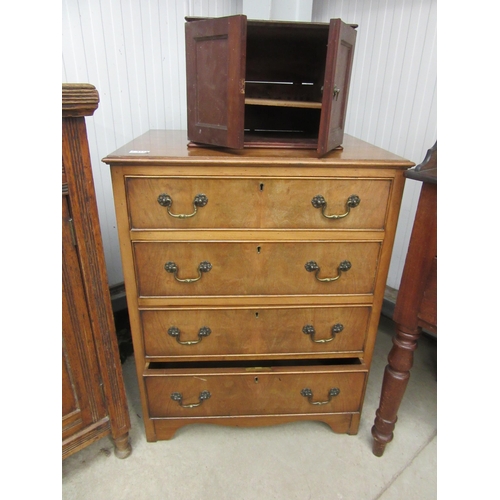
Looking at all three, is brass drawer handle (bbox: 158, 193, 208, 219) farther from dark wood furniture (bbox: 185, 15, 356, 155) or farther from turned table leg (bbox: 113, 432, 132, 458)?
turned table leg (bbox: 113, 432, 132, 458)

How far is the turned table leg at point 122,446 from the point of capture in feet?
4.01

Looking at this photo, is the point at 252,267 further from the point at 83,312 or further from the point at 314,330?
the point at 83,312

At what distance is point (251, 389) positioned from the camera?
124cm

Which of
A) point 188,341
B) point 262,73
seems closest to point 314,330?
point 188,341

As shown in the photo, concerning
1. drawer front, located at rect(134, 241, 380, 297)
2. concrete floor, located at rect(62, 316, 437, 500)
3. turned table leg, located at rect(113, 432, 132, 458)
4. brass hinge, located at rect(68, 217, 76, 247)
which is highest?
brass hinge, located at rect(68, 217, 76, 247)

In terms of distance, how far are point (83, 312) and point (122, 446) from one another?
544 mm

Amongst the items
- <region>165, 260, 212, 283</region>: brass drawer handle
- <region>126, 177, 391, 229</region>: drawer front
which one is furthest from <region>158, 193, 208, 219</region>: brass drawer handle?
<region>165, 260, 212, 283</region>: brass drawer handle

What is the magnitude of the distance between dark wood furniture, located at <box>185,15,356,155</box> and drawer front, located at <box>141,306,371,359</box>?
1.70 ft

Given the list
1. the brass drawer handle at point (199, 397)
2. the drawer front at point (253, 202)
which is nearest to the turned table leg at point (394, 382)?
A: the drawer front at point (253, 202)

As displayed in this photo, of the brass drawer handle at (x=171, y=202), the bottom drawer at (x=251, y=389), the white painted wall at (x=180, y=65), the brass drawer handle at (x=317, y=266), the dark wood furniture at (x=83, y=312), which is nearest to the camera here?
the dark wood furniture at (x=83, y=312)

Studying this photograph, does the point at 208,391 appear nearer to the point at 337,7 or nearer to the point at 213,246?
the point at 213,246

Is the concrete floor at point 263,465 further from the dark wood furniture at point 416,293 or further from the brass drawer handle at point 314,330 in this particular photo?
the brass drawer handle at point 314,330

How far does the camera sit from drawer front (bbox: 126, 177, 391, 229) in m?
0.97

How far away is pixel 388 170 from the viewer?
1.00 m
